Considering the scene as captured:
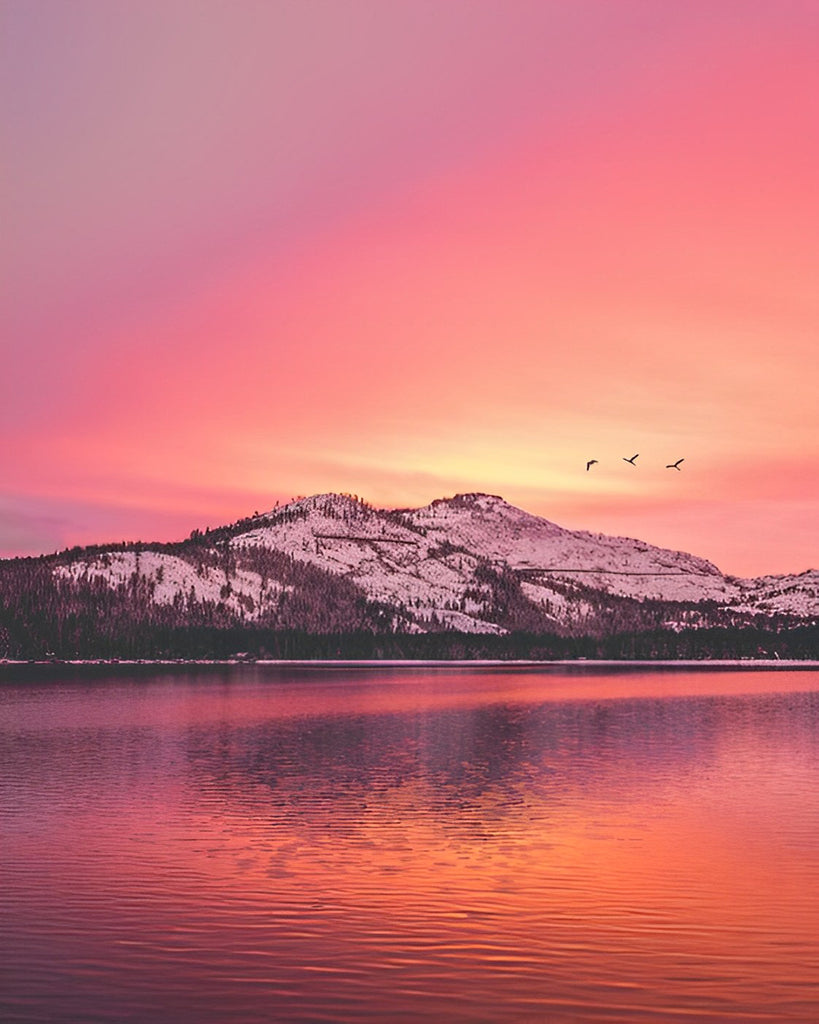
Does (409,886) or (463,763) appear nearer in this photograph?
(409,886)

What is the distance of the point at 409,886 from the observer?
44625 millimetres

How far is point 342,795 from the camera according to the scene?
70.8 meters

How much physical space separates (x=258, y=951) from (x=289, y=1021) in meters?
6.55

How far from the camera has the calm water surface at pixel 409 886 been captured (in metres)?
30.8

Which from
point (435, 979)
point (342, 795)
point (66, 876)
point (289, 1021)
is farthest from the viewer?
point (342, 795)

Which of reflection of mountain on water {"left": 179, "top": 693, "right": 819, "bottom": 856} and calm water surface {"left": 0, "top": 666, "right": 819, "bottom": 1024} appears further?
reflection of mountain on water {"left": 179, "top": 693, "right": 819, "bottom": 856}

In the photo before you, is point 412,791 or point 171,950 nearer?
point 171,950

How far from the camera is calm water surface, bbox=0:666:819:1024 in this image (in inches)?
1214

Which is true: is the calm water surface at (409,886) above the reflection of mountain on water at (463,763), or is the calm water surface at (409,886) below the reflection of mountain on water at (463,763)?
below

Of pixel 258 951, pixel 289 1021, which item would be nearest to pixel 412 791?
pixel 258 951

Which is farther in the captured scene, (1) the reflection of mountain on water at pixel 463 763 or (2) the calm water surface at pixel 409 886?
(1) the reflection of mountain on water at pixel 463 763

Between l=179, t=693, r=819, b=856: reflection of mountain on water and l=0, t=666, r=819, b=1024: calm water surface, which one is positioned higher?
l=179, t=693, r=819, b=856: reflection of mountain on water

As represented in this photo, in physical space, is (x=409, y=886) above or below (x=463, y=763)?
below

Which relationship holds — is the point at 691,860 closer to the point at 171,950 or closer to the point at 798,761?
the point at 171,950
